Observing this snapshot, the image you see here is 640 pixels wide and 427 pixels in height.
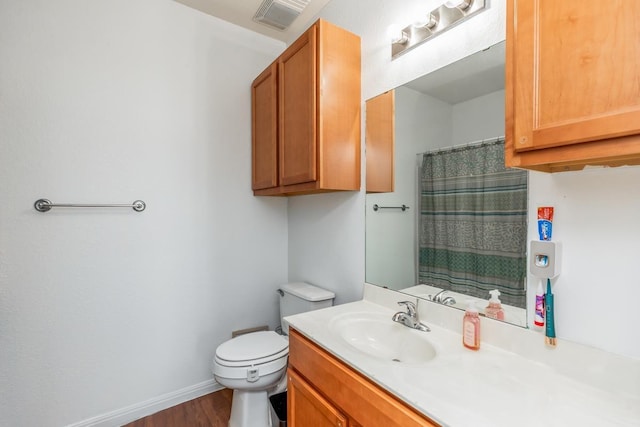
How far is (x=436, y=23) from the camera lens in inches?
49.6

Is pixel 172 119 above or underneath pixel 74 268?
above

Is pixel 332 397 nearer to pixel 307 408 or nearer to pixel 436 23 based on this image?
pixel 307 408

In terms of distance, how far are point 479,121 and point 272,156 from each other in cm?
118

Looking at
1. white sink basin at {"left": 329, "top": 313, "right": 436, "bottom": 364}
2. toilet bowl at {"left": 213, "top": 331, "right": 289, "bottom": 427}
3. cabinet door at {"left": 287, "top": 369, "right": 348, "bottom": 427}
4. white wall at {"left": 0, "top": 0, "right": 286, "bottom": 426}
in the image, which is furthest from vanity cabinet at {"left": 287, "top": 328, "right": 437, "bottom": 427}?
white wall at {"left": 0, "top": 0, "right": 286, "bottom": 426}

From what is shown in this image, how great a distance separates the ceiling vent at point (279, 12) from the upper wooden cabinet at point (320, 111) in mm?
394

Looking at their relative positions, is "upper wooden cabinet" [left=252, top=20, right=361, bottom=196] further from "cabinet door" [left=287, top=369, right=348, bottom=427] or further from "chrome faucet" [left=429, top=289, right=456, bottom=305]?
"cabinet door" [left=287, top=369, right=348, bottom=427]

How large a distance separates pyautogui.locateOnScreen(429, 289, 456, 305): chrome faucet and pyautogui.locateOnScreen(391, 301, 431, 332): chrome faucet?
0.30 ft

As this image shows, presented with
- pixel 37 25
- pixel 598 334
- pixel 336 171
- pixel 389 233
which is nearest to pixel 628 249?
pixel 598 334

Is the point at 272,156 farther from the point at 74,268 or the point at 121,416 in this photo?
the point at 121,416

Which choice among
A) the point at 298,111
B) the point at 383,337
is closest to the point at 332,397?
the point at 383,337

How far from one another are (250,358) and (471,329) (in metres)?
1.10

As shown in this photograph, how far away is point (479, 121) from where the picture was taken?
3.76ft

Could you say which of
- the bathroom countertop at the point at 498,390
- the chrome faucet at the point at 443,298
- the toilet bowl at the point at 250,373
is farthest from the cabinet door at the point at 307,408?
the chrome faucet at the point at 443,298

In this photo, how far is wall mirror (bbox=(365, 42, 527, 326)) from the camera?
1.10m
